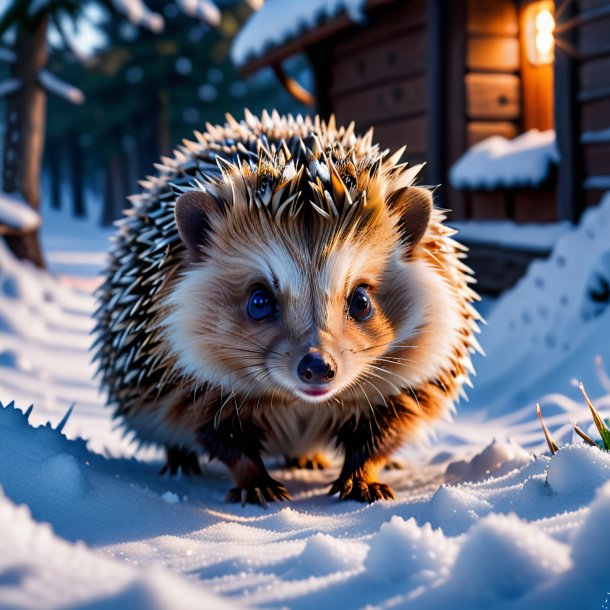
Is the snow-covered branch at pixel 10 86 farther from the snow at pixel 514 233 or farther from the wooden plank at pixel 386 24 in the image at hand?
the snow at pixel 514 233

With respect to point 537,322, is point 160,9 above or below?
above

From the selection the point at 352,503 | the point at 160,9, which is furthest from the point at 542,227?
the point at 160,9

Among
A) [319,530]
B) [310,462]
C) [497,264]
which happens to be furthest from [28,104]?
[319,530]

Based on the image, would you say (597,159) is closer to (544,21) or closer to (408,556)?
(544,21)

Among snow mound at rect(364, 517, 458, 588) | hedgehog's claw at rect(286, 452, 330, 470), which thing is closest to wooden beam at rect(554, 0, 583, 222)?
hedgehog's claw at rect(286, 452, 330, 470)

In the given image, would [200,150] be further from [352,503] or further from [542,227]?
[542,227]

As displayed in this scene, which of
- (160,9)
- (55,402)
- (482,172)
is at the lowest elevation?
(55,402)
